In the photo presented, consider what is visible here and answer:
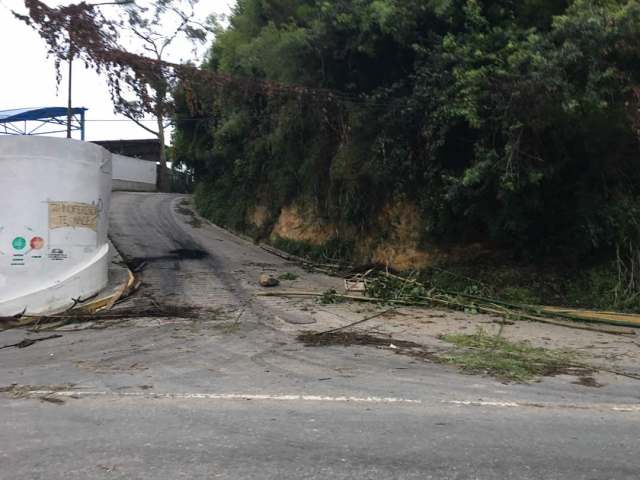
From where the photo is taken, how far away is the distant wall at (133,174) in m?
43.4

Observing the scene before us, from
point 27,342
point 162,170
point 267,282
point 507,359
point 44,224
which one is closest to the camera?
point 507,359

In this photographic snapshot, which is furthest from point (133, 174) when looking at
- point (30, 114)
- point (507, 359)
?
point (507, 359)

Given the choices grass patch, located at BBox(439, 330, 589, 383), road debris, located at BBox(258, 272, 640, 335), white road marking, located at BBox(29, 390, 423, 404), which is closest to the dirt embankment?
road debris, located at BBox(258, 272, 640, 335)

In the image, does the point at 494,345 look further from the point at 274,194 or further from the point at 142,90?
the point at 274,194

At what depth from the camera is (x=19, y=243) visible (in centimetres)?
1191

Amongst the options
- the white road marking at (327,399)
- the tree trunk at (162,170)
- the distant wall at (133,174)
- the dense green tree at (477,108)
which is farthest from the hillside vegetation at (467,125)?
the tree trunk at (162,170)

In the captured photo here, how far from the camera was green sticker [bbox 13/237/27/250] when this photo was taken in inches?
468

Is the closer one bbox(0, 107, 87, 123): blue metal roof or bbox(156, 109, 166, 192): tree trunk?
bbox(0, 107, 87, 123): blue metal roof

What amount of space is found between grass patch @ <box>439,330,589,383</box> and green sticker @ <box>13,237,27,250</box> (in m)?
8.75

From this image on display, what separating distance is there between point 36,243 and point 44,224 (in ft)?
1.44

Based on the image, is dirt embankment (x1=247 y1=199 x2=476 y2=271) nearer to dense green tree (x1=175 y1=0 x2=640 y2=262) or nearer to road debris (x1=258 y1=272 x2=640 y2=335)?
dense green tree (x1=175 y1=0 x2=640 y2=262)

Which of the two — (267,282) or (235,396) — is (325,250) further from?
(235,396)

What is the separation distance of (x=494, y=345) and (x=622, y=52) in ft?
21.1

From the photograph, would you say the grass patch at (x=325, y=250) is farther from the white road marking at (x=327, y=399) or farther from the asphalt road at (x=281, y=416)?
the white road marking at (x=327, y=399)
